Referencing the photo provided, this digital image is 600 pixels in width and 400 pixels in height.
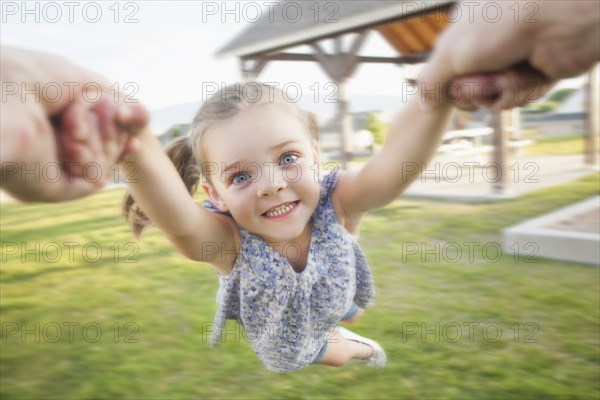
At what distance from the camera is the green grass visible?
8.37 ft

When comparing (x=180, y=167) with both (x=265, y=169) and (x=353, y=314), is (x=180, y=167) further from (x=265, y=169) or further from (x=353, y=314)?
(x=353, y=314)

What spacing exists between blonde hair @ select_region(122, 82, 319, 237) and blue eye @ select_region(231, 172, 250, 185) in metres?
0.14

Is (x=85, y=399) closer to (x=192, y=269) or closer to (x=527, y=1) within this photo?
(x=192, y=269)

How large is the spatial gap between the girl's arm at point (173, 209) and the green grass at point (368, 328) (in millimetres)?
1366

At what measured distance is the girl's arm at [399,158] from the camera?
1.10 meters

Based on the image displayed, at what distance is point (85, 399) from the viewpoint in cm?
258

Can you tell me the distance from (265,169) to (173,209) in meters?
0.23

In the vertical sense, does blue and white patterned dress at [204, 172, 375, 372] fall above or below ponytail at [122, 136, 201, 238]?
below

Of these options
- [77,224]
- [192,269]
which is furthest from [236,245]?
[77,224]

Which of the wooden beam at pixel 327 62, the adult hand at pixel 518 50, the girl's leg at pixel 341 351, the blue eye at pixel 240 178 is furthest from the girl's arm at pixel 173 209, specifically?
the wooden beam at pixel 327 62

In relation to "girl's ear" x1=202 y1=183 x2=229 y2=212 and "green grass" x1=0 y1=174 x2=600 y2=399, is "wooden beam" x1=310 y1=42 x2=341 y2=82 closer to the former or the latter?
"green grass" x1=0 y1=174 x2=600 y2=399

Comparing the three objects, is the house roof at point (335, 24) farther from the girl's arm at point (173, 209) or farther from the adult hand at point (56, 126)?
the adult hand at point (56, 126)

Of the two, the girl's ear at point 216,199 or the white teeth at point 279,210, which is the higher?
the girl's ear at point 216,199

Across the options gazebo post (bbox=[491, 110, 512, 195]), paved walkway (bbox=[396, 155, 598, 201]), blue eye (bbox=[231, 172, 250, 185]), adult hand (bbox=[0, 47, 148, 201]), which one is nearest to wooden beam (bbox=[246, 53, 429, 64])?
paved walkway (bbox=[396, 155, 598, 201])
